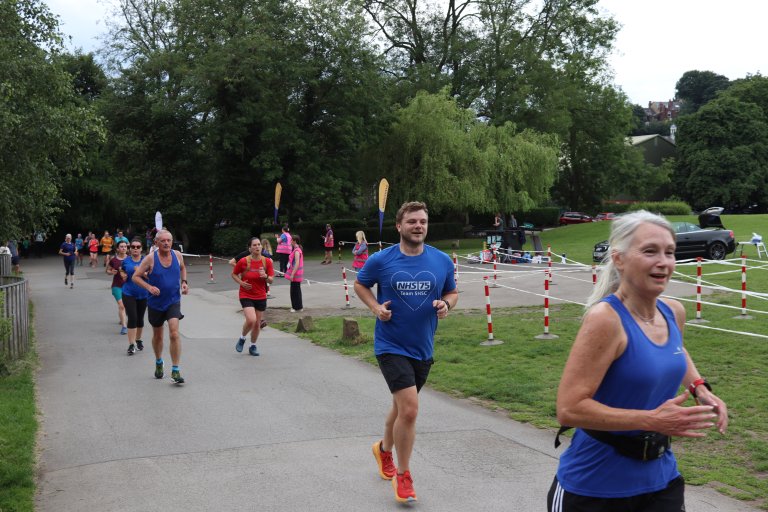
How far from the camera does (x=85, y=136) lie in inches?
695

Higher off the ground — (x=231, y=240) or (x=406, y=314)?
(x=406, y=314)

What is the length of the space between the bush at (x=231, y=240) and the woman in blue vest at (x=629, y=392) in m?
41.5

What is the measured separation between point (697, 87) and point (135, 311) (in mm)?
127057

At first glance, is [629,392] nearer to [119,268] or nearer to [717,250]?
[119,268]

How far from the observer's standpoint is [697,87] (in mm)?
125250

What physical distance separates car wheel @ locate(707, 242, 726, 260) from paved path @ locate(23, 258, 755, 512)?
63.6 feet

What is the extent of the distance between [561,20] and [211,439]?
5039cm

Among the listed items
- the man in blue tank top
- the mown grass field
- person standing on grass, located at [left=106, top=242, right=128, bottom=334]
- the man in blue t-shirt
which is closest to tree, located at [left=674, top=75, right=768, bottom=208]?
the mown grass field

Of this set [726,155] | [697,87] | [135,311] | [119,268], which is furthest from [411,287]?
[697,87]

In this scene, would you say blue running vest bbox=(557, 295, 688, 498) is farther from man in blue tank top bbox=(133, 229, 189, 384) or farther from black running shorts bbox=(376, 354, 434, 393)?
man in blue tank top bbox=(133, 229, 189, 384)

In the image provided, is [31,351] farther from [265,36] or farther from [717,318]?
[265,36]

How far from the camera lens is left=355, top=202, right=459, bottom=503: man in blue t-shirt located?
5527 millimetres

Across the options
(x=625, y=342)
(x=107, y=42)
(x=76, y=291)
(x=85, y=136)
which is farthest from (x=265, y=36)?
(x=625, y=342)

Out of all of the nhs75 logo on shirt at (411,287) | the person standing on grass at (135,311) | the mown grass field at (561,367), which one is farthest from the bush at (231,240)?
the nhs75 logo on shirt at (411,287)
